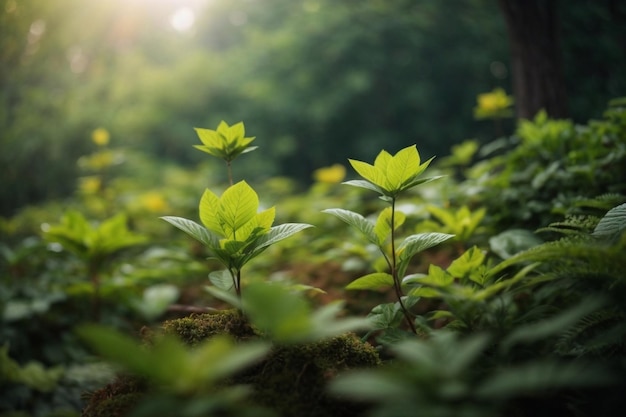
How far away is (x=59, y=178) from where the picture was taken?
6590mm

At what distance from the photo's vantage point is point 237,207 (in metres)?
1.18

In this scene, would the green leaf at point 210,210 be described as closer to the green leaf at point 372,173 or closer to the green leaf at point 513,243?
the green leaf at point 372,173

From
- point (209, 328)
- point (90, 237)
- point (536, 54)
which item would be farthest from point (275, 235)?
point (536, 54)

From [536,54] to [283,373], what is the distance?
333 centimetres

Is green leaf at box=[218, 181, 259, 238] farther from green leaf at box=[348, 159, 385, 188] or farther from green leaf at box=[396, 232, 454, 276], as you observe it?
green leaf at box=[396, 232, 454, 276]

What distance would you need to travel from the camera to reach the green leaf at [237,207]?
3.82ft

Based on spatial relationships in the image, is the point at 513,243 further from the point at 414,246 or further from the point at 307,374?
the point at 307,374

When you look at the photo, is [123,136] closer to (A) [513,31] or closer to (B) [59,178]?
(B) [59,178]

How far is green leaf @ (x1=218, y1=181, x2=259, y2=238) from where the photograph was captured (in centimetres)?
117

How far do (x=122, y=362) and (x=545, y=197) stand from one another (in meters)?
2.08

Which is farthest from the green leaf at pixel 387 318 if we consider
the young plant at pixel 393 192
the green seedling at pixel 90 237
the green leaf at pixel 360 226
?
the green seedling at pixel 90 237

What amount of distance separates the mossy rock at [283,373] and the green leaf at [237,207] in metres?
0.26

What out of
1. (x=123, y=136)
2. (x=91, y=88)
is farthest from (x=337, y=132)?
(x=91, y=88)

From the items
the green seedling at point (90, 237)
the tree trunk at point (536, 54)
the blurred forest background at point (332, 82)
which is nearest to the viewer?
the green seedling at point (90, 237)
